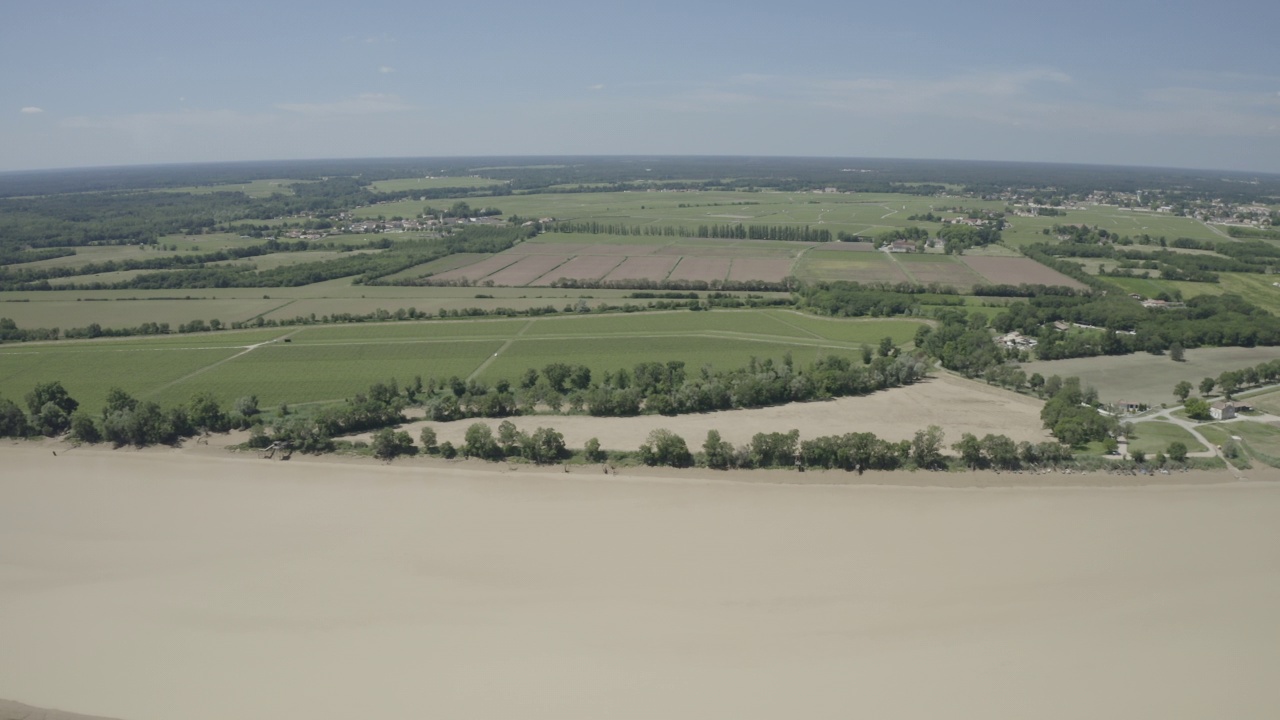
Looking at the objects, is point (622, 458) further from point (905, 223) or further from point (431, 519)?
point (905, 223)


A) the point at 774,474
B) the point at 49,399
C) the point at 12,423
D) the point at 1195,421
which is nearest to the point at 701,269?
the point at 1195,421

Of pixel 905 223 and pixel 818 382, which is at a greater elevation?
pixel 905 223

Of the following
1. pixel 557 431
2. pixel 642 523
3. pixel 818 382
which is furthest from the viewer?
pixel 818 382

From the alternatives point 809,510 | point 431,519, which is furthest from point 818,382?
point 431,519

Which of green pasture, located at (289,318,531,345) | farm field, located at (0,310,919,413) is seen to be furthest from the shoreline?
green pasture, located at (289,318,531,345)

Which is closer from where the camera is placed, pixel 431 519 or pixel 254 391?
pixel 431 519

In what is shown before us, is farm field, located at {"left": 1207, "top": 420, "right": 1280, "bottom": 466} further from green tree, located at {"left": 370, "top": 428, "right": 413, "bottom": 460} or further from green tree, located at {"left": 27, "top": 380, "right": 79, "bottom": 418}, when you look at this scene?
green tree, located at {"left": 27, "top": 380, "right": 79, "bottom": 418}
